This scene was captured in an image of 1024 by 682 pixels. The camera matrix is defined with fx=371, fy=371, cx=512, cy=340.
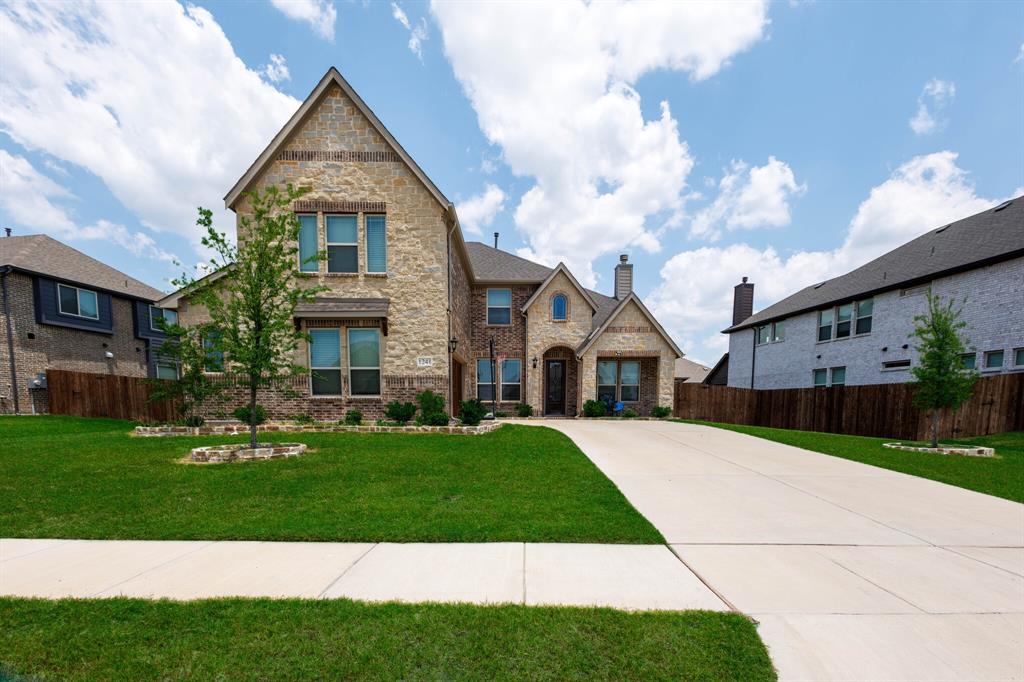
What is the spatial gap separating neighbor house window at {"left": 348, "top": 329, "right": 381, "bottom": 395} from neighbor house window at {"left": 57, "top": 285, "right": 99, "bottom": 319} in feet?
58.1

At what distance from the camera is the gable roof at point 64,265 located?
Answer: 17.1 meters

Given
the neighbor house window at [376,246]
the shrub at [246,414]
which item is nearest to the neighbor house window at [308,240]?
the neighbor house window at [376,246]

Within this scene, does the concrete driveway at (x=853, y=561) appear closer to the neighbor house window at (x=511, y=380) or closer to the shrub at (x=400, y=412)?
the shrub at (x=400, y=412)

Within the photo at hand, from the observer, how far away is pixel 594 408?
1642 centimetres

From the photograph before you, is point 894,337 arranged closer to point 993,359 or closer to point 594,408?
point 993,359

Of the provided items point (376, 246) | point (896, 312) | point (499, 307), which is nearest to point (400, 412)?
point (376, 246)

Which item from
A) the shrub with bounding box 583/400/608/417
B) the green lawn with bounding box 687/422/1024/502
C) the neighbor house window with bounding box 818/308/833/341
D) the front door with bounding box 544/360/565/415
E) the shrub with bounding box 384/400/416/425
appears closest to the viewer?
the green lawn with bounding box 687/422/1024/502

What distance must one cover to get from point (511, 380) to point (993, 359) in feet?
57.0

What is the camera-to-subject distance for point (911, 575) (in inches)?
131

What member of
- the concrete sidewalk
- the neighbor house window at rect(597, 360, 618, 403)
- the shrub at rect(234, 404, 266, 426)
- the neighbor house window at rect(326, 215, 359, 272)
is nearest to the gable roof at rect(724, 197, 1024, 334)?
the neighbor house window at rect(597, 360, 618, 403)

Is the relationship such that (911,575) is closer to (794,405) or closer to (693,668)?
(693,668)

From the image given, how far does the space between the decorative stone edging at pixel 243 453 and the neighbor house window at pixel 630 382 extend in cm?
1374

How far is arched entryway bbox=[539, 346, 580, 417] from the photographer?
17.9m

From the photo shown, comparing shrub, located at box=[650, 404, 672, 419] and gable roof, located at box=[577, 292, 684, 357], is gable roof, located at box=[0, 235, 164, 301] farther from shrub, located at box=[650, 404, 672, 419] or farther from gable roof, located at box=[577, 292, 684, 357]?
shrub, located at box=[650, 404, 672, 419]
